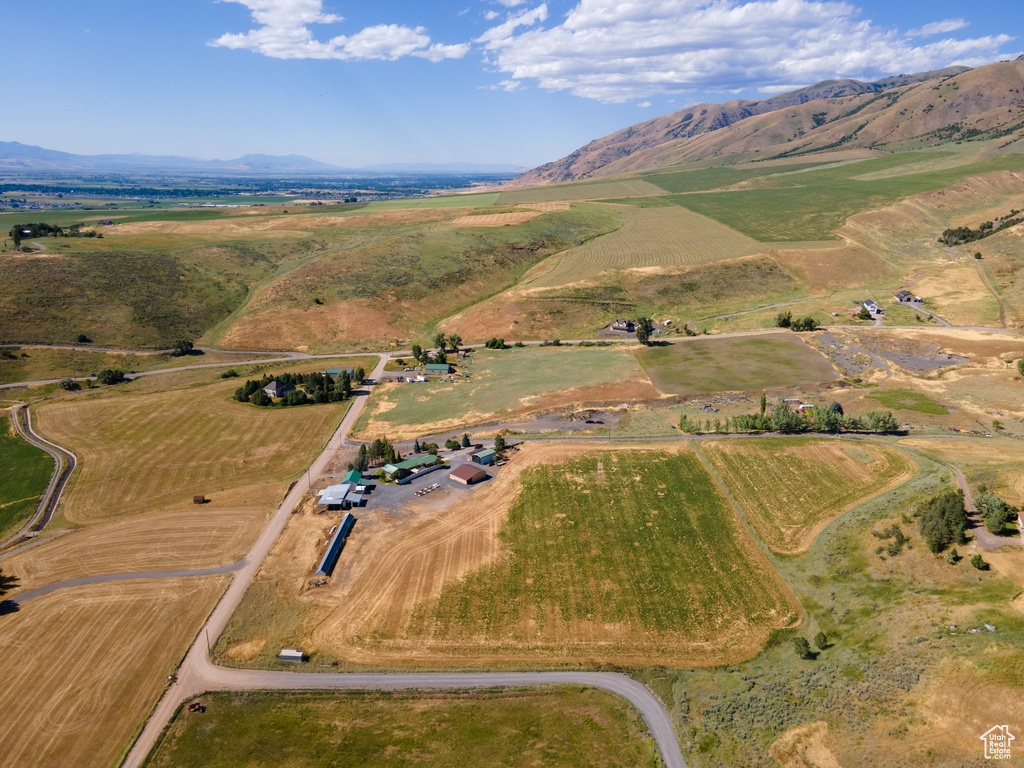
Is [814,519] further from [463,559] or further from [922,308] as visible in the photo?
[922,308]

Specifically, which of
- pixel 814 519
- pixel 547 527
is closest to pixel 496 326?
pixel 547 527

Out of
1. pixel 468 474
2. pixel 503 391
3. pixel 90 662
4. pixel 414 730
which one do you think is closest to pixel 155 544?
pixel 90 662

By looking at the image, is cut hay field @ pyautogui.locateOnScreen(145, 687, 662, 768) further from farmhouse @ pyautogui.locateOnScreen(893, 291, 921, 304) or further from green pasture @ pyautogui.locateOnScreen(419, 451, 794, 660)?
farmhouse @ pyautogui.locateOnScreen(893, 291, 921, 304)

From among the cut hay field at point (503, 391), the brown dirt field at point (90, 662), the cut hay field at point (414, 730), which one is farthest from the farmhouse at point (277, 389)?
the cut hay field at point (414, 730)

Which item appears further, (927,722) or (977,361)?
(977,361)

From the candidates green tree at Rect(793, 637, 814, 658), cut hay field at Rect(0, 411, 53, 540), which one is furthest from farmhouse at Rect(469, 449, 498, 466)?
cut hay field at Rect(0, 411, 53, 540)

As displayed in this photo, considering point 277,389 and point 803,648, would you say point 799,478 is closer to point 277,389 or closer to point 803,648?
point 803,648

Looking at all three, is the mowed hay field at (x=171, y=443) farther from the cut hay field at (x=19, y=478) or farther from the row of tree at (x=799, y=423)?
the row of tree at (x=799, y=423)
